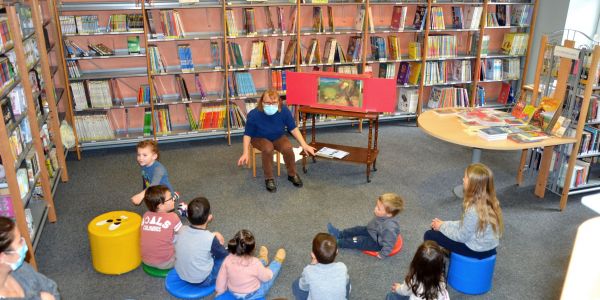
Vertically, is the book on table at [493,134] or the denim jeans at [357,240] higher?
the book on table at [493,134]

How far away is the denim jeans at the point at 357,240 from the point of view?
3697mm

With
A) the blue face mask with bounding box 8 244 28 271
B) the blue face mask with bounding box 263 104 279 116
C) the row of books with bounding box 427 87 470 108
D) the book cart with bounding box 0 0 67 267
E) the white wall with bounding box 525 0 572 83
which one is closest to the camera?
the blue face mask with bounding box 8 244 28 271

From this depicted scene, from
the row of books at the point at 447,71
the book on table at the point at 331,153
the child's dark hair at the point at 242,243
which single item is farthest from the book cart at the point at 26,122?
the row of books at the point at 447,71

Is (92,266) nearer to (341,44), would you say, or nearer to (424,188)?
(424,188)

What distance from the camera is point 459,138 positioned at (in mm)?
4199

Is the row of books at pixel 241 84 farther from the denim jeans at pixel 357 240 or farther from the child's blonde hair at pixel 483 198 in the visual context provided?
the child's blonde hair at pixel 483 198

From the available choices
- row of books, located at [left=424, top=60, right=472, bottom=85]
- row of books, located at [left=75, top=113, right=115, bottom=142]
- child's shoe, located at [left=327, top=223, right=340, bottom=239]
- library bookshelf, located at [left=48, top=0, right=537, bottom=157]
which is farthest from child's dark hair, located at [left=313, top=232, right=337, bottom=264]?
row of books, located at [left=424, top=60, right=472, bottom=85]

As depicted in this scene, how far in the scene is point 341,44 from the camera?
663cm

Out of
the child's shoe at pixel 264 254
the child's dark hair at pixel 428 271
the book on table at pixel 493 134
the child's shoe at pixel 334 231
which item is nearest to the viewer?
the child's dark hair at pixel 428 271

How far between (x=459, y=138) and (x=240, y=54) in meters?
2.93

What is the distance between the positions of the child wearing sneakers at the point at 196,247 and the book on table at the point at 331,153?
2.07 m

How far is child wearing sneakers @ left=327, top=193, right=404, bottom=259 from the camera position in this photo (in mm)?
3475

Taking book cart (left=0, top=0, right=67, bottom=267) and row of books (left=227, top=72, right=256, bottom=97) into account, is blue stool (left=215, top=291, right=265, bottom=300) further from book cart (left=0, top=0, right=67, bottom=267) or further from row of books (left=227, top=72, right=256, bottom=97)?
row of books (left=227, top=72, right=256, bottom=97)

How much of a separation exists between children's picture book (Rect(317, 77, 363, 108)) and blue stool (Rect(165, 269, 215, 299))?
2411 millimetres
